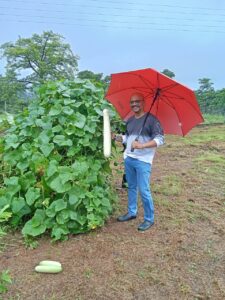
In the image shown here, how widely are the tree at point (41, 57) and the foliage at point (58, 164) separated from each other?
24.4 m

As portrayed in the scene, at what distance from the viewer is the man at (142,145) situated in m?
3.33

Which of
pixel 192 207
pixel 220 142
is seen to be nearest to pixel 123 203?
pixel 192 207

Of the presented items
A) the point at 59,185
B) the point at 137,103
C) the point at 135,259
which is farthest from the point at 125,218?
the point at 137,103

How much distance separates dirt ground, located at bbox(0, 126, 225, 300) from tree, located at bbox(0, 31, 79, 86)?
81.6 ft

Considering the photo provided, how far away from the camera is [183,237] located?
3367mm

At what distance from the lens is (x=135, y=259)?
9.71ft

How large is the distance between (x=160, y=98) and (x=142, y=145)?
514mm

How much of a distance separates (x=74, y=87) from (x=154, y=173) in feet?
8.05

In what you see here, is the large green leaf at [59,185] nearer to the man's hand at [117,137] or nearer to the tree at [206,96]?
the man's hand at [117,137]

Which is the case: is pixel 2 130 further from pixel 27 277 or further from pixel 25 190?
pixel 27 277

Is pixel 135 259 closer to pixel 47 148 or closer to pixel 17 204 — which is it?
pixel 17 204

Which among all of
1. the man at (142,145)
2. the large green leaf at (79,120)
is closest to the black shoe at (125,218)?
the man at (142,145)

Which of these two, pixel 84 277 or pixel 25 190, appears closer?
pixel 84 277

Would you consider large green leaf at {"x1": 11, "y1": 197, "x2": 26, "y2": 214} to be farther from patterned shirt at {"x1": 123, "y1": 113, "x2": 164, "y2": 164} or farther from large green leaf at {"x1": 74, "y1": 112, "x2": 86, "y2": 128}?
patterned shirt at {"x1": 123, "y1": 113, "x2": 164, "y2": 164}
